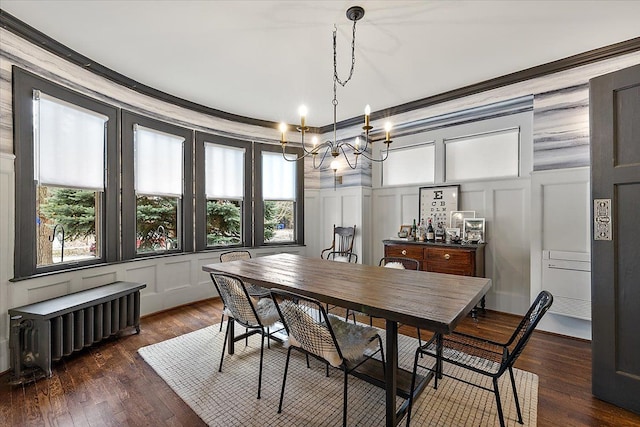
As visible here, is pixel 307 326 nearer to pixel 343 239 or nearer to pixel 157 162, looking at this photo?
pixel 157 162

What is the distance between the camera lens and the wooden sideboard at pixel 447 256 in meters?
3.62

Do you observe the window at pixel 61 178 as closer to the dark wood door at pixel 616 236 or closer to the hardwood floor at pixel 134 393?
the hardwood floor at pixel 134 393

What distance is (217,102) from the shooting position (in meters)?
4.23

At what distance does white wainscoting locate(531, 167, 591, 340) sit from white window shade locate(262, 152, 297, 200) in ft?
12.1

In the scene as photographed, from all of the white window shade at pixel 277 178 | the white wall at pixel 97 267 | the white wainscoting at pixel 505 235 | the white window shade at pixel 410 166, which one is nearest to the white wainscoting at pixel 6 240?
the white wall at pixel 97 267

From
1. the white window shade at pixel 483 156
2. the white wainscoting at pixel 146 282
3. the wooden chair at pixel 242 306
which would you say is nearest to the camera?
the wooden chair at pixel 242 306

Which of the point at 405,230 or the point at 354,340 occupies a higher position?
the point at 405,230

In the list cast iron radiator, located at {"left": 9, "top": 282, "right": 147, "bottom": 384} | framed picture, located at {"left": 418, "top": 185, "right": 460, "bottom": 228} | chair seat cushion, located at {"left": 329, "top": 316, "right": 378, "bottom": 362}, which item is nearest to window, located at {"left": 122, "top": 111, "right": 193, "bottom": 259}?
cast iron radiator, located at {"left": 9, "top": 282, "right": 147, "bottom": 384}

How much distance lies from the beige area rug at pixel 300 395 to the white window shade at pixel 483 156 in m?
2.59

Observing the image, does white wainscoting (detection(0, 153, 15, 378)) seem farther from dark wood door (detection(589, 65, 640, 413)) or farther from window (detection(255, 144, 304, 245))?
dark wood door (detection(589, 65, 640, 413))

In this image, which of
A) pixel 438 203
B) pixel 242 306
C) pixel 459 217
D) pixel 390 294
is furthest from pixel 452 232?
pixel 242 306

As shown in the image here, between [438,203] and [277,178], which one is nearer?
[438,203]

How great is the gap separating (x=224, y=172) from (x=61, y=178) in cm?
212

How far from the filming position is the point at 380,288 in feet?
6.70
